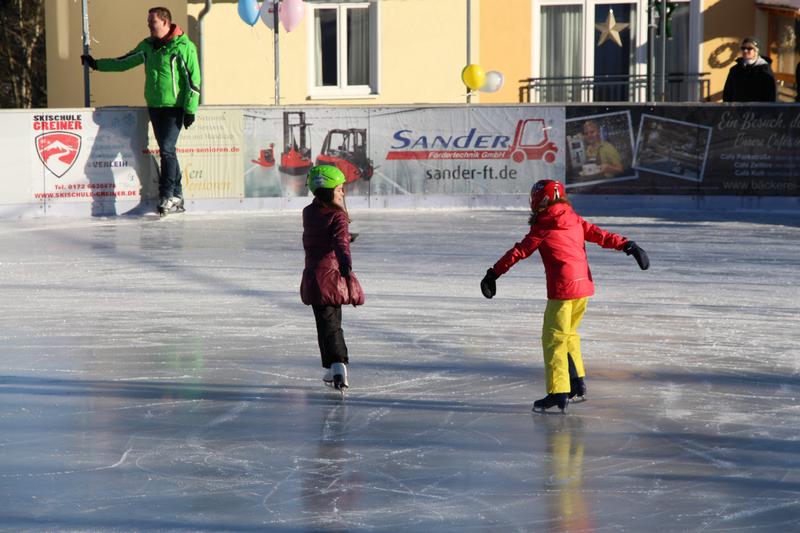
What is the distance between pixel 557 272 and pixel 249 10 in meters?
12.9

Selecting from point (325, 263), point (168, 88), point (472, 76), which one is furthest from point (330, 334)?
point (472, 76)

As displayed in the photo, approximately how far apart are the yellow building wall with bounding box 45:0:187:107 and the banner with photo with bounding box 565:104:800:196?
877 centimetres

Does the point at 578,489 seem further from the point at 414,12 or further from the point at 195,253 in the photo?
the point at 414,12

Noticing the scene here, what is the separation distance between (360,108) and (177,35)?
2174 millimetres

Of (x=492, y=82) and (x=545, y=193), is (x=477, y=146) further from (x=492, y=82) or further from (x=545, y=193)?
(x=545, y=193)

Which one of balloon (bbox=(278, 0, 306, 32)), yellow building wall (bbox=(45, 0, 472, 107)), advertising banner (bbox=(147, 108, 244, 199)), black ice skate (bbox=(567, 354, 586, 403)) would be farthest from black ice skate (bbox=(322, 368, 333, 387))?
yellow building wall (bbox=(45, 0, 472, 107))

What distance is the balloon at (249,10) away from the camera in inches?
747

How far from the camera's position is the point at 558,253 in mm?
6871

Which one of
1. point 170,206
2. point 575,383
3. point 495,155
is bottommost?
point 575,383

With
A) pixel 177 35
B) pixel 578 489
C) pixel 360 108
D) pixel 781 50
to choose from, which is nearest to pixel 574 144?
pixel 360 108

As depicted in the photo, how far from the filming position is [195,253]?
12930 millimetres

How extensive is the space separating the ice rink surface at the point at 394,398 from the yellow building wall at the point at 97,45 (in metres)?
10.7

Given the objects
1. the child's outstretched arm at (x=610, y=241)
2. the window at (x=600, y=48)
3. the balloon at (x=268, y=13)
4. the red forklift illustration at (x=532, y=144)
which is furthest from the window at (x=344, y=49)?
the child's outstretched arm at (x=610, y=241)

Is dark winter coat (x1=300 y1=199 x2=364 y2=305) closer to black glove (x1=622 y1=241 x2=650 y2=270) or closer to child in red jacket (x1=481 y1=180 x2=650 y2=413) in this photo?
child in red jacket (x1=481 y1=180 x2=650 y2=413)
